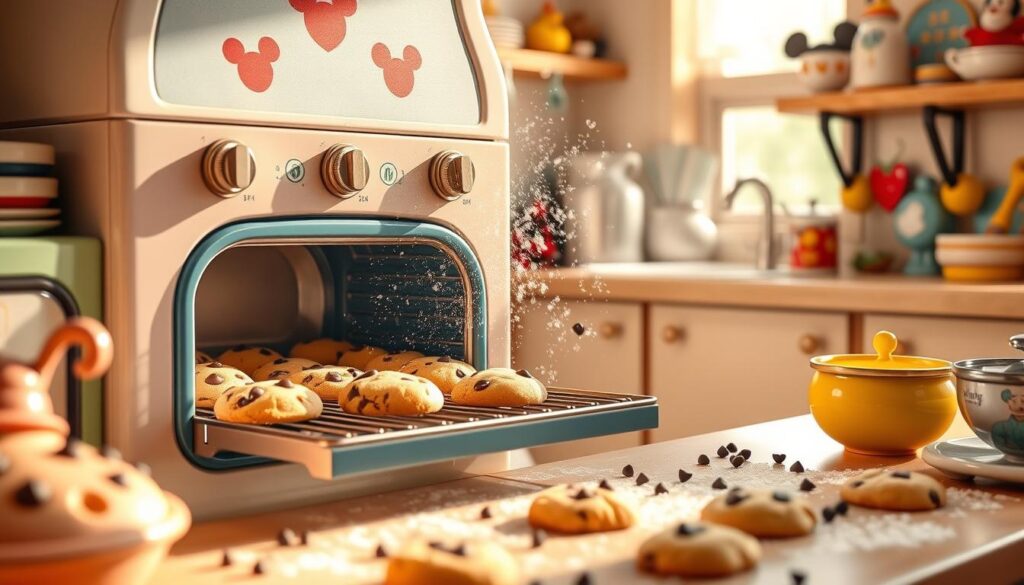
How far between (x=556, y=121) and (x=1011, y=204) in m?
1.43

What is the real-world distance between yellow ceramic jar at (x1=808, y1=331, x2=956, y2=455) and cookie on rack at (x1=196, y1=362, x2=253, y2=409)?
0.64 meters

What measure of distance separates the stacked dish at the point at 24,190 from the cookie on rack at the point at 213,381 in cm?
23

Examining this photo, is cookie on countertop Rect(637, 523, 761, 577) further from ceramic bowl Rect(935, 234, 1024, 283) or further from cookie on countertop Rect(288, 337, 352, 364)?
ceramic bowl Rect(935, 234, 1024, 283)

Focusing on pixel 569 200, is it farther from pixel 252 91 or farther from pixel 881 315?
pixel 252 91

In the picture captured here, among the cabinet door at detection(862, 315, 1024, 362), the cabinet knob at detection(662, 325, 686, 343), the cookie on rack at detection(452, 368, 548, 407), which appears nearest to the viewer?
the cookie on rack at detection(452, 368, 548, 407)

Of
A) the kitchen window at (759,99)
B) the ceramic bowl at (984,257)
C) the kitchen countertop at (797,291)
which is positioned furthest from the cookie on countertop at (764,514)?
the kitchen window at (759,99)

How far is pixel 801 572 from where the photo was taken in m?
0.84

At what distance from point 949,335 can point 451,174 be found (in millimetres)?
1567

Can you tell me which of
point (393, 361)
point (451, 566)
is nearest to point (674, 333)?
point (393, 361)

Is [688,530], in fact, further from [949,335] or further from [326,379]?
[949,335]

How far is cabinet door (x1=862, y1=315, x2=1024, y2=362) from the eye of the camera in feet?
8.03

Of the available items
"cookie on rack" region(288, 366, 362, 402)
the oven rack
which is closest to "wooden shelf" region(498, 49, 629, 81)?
"cookie on rack" region(288, 366, 362, 402)

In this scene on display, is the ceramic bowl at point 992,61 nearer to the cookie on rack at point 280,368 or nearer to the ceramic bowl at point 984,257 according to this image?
the ceramic bowl at point 984,257

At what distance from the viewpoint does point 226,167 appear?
1.09 metres
